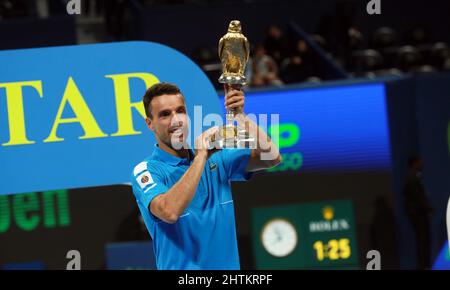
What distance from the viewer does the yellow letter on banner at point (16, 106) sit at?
8422mm

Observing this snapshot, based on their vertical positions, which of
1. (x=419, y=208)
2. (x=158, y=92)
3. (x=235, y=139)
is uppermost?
(x=158, y=92)

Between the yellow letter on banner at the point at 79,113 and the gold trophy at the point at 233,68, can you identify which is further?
the yellow letter on banner at the point at 79,113

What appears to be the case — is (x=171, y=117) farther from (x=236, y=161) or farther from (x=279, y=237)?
(x=279, y=237)

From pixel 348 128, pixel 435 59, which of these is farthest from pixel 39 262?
pixel 435 59

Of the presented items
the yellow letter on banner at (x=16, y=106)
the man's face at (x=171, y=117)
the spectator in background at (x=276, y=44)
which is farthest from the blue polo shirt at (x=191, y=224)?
the spectator in background at (x=276, y=44)

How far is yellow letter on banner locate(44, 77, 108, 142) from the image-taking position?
8.41 metres

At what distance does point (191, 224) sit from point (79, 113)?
13.1 ft

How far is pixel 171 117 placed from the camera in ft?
14.9

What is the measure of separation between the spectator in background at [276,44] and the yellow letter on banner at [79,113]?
416cm

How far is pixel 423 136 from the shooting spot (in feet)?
35.9

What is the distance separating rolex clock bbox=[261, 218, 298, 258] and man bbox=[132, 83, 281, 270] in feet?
18.9

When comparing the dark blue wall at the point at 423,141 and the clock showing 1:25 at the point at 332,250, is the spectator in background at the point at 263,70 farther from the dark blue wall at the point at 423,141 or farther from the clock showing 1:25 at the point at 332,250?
the clock showing 1:25 at the point at 332,250

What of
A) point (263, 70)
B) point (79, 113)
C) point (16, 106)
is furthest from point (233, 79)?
point (263, 70)

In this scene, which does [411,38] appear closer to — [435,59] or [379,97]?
[435,59]
